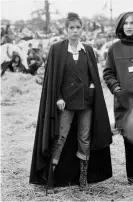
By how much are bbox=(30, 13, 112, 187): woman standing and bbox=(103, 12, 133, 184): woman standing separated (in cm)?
14

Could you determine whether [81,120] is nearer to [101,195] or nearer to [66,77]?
[66,77]

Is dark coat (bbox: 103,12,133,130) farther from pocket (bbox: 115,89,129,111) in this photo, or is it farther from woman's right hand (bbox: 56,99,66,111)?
woman's right hand (bbox: 56,99,66,111)

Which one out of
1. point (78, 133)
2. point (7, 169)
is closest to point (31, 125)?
point (7, 169)

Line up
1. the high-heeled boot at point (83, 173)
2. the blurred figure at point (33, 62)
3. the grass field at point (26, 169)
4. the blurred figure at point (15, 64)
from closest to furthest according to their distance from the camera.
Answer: the grass field at point (26, 169) → the high-heeled boot at point (83, 173) → the blurred figure at point (33, 62) → the blurred figure at point (15, 64)

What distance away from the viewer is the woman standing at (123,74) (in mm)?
3479

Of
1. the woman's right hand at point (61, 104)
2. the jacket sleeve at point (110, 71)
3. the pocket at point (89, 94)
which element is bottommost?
the woman's right hand at point (61, 104)

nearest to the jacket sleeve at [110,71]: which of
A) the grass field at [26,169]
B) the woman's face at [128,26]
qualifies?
the woman's face at [128,26]

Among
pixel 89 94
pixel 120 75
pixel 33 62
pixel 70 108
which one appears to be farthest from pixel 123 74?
pixel 33 62

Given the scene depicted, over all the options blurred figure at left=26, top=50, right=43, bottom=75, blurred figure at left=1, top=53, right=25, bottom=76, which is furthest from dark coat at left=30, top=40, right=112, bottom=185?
blurred figure at left=1, top=53, right=25, bottom=76

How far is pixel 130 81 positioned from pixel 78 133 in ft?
2.29

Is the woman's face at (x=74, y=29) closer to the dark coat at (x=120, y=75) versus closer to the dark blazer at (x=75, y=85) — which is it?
the dark blazer at (x=75, y=85)

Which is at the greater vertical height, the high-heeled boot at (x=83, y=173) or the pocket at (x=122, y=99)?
the pocket at (x=122, y=99)

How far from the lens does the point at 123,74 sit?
11.5 feet

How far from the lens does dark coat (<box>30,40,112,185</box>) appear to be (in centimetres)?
346
